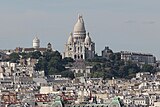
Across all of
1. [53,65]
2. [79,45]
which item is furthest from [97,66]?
[79,45]

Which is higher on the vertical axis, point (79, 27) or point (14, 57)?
point (79, 27)

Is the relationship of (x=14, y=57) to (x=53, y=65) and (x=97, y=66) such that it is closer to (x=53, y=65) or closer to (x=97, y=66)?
(x=53, y=65)

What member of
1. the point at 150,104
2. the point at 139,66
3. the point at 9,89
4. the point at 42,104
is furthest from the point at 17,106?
the point at 139,66

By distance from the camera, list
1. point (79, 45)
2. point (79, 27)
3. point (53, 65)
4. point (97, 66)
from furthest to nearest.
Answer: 1. point (79, 27)
2. point (79, 45)
3. point (97, 66)
4. point (53, 65)

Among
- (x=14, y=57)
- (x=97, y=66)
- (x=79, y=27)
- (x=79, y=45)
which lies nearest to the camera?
(x=97, y=66)

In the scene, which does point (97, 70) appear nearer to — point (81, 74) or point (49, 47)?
point (81, 74)

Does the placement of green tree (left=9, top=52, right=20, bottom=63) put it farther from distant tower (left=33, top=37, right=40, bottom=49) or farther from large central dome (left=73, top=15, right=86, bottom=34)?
large central dome (left=73, top=15, right=86, bottom=34)

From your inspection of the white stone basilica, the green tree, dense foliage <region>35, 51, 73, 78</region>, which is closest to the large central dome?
the white stone basilica

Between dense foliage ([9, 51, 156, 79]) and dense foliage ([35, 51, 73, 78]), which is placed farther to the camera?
dense foliage ([9, 51, 156, 79])
